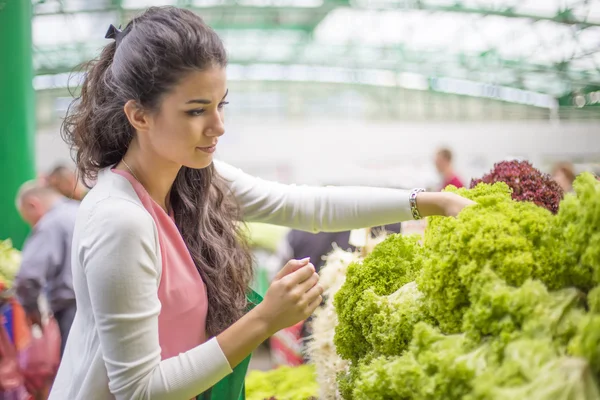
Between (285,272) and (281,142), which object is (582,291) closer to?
(285,272)

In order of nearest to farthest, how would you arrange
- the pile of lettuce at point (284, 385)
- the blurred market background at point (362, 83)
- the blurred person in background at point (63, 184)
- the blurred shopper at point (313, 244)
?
the pile of lettuce at point (284, 385) < the blurred shopper at point (313, 244) < the blurred person in background at point (63, 184) < the blurred market background at point (362, 83)

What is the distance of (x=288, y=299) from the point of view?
1285mm

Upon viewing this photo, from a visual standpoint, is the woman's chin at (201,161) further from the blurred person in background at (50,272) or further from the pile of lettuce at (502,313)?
the blurred person in background at (50,272)

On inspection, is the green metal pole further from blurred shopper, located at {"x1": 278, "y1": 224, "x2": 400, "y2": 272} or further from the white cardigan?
the white cardigan

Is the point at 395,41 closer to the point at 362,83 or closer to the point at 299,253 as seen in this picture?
the point at 362,83

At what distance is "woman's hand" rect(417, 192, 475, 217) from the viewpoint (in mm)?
1400

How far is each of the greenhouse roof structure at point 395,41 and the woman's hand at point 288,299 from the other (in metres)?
9.81

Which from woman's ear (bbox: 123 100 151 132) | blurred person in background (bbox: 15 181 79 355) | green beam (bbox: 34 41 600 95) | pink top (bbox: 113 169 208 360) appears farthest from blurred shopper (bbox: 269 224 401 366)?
green beam (bbox: 34 41 600 95)

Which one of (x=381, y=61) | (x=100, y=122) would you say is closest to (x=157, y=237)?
(x=100, y=122)

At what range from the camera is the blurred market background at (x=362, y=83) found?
24.4 ft

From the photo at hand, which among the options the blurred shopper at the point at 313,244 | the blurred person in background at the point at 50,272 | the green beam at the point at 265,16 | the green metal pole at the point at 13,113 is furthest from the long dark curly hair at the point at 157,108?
the green beam at the point at 265,16

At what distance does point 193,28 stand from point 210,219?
21.8 inches

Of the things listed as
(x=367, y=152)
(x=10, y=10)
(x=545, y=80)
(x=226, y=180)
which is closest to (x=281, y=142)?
(x=367, y=152)

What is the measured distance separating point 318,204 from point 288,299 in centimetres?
55
